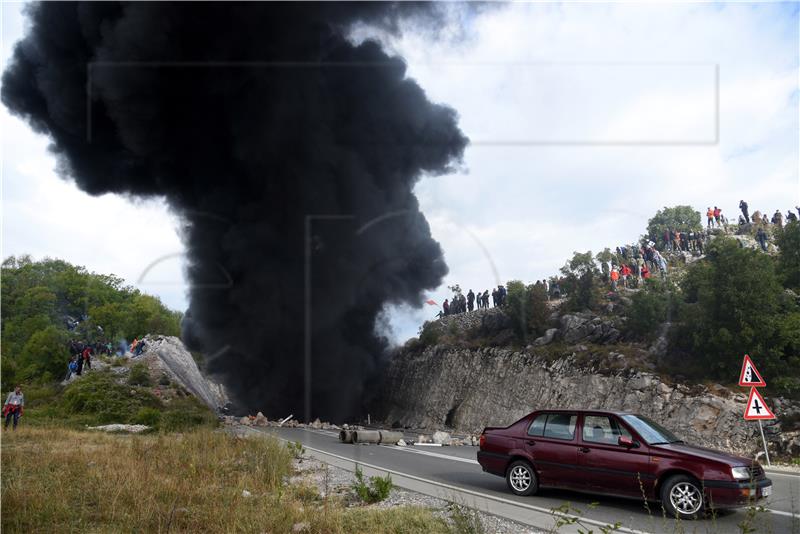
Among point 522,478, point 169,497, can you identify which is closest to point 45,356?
point 169,497

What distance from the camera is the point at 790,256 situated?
23.9 metres

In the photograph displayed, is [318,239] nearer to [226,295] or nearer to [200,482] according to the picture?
[226,295]

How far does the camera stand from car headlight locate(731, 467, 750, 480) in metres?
6.98

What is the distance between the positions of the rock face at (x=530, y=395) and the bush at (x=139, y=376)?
1640 centimetres

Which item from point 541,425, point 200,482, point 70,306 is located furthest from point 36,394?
point 541,425

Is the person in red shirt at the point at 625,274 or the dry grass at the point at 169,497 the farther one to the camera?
the person in red shirt at the point at 625,274

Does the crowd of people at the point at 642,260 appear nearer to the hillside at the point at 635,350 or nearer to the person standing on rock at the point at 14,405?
the hillside at the point at 635,350

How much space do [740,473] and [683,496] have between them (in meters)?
0.74

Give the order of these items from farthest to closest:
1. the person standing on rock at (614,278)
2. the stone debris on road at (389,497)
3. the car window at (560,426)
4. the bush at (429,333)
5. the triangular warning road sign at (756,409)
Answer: the bush at (429,333), the person standing on rock at (614,278), the triangular warning road sign at (756,409), the car window at (560,426), the stone debris on road at (389,497)

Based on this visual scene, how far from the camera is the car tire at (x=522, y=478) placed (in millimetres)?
8742

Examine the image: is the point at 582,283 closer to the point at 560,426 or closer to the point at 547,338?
the point at 547,338

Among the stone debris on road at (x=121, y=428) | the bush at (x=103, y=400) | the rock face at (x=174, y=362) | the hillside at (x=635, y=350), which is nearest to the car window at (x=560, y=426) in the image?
the hillside at (x=635, y=350)

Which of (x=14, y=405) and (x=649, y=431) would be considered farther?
(x=14, y=405)

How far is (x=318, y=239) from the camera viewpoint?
42.2 m
